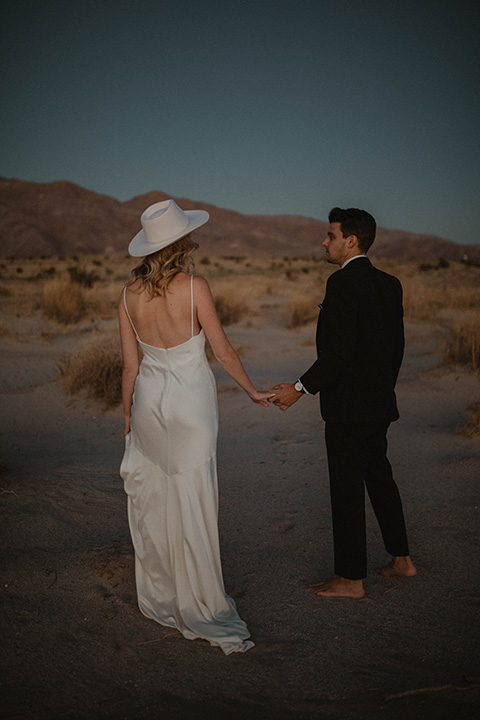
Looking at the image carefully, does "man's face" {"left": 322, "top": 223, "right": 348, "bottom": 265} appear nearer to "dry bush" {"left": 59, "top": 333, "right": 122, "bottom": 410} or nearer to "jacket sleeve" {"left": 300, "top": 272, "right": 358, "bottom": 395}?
"jacket sleeve" {"left": 300, "top": 272, "right": 358, "bottom": 395}

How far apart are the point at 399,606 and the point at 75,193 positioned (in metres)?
164

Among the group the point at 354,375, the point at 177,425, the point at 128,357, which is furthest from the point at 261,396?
the point at 128,357

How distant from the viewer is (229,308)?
15.5 m

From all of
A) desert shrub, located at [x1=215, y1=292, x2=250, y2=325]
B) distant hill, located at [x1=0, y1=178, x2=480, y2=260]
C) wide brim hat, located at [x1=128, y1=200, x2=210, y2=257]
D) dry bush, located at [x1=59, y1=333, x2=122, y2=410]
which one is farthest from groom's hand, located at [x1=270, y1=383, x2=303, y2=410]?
distant hill, located at [x1=0, y1=178, x2=480, y2=260]

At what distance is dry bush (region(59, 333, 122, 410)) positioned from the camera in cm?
814

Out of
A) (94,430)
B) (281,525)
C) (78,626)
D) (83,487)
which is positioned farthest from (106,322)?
(78,626)

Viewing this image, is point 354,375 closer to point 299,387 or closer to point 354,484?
point 299,387

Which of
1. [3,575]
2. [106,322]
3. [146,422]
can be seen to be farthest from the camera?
[106,322]

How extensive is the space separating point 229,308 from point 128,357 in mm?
12590

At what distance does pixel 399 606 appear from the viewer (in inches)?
125

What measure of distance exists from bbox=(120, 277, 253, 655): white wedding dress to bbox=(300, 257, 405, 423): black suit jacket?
2.07 feet

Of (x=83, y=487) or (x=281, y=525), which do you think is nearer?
(x=281, y=525)

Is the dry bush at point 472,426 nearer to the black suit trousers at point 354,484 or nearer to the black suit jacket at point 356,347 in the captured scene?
the black suit trousers at point 354,484

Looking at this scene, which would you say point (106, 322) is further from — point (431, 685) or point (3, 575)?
point (431, 685)
